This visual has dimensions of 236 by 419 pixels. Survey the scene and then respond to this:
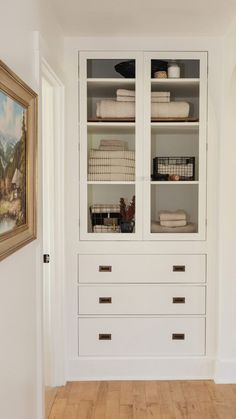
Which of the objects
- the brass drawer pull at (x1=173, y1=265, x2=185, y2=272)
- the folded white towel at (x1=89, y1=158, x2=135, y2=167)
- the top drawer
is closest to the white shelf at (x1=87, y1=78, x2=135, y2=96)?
the folded white towel at (x1=89, y1=158, x2=135, y2=167)

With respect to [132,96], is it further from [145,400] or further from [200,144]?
[145,400]

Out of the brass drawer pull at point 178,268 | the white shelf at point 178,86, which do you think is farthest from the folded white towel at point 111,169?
the brass drawer pull at point 178,268

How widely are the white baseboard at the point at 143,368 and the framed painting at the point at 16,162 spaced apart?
1624 millimetres

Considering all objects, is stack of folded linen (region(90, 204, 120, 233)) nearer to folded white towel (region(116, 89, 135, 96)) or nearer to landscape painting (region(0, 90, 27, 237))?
folded white towel (region(116, 89, 135, 96))

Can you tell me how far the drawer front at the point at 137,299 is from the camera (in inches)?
136

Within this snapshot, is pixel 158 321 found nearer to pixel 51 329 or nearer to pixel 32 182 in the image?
pixel 51 329

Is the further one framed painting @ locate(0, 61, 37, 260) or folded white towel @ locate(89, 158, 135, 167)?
folded white towel @ locate(89, 158, 135, 167)

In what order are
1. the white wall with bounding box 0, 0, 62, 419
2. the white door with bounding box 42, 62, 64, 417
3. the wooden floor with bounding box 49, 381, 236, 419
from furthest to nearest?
the white door with bounding box 42, 62, 64, 417
the wooden floor with bounding box 49, 381, 236, 419
the white wall with bounding box 0, 0, 62, 419

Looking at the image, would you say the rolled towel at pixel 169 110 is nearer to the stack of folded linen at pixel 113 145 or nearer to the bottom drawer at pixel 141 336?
the stack of folded linen at pixel 113 145

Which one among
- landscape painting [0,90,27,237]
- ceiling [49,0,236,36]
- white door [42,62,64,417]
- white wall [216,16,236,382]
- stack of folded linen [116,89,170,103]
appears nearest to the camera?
landscape painting [0,90,27,237]

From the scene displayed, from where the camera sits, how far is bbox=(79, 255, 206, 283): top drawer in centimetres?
345

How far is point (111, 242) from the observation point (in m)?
3.44

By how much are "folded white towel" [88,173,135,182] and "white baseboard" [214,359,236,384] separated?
1.50 metres

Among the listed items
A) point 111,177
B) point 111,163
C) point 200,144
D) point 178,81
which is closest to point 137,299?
point 111,177
